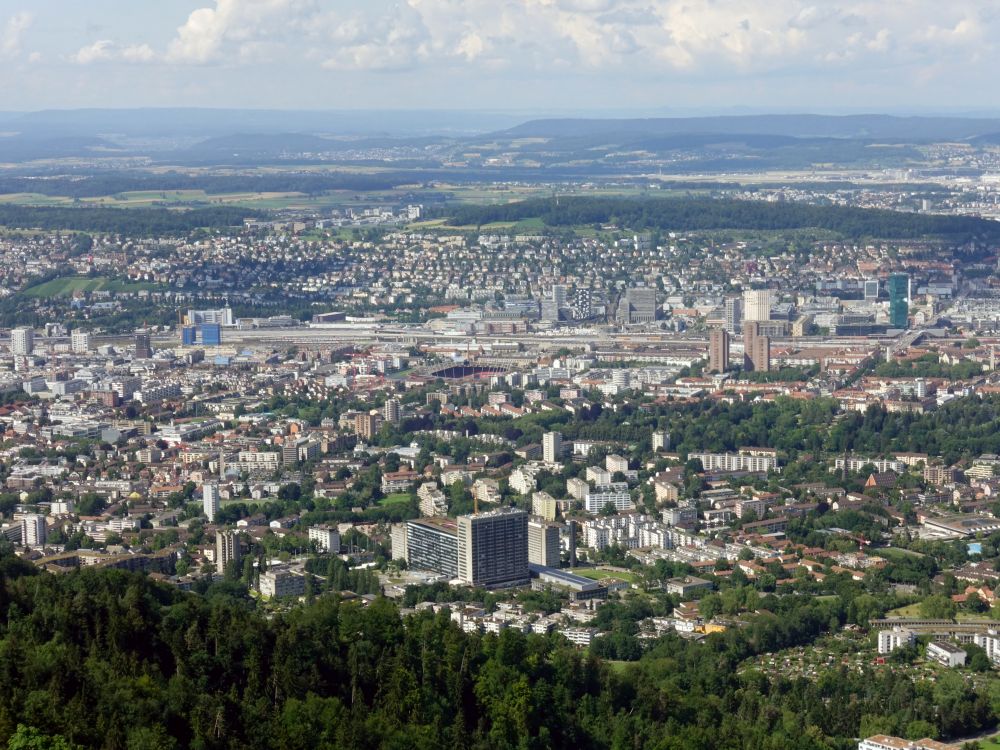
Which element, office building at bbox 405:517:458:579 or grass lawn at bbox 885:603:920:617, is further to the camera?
office building at bbox 405:517:458:579

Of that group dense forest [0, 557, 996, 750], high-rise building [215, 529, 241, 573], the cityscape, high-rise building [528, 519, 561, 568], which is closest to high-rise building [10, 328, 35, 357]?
the cityscape

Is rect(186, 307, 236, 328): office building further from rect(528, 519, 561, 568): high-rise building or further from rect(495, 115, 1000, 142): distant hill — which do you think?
rect(495, 115, 1000, 142): distant hill

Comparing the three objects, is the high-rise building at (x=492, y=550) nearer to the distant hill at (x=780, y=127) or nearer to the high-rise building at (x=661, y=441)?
the high-rise building at (x=661, y=441)

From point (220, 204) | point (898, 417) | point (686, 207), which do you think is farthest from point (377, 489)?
point (220, 204)

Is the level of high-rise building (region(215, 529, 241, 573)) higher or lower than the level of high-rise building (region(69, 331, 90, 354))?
higher

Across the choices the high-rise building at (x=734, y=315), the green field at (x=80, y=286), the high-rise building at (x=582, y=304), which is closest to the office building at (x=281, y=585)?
the high-rise building at (x=734, y=315)

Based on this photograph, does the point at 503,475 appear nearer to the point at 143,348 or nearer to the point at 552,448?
the point at 552,448
